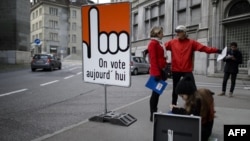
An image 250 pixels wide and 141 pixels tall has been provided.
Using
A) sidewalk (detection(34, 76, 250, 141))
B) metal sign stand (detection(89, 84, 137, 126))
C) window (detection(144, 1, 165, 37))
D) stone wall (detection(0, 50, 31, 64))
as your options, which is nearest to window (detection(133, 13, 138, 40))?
window (detection(144, 1, 165, 37))

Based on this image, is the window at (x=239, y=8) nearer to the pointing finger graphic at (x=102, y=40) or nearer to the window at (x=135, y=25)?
the pointing finger graphic at (x=102, y=40)

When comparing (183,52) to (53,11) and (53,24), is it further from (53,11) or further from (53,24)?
(53,11)

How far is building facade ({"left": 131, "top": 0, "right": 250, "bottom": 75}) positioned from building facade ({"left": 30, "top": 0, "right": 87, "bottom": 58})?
185ft

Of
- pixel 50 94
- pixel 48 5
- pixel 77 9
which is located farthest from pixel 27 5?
pixel 77 9

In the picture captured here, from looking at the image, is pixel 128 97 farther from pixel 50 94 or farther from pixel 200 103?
pixel 200 103

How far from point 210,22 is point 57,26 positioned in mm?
70140

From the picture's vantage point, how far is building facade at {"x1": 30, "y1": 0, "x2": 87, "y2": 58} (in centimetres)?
8588

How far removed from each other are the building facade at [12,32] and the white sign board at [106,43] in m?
30.3

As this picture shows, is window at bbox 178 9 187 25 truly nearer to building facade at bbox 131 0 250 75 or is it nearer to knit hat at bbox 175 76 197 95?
building facade at bbox 131 0 250 75

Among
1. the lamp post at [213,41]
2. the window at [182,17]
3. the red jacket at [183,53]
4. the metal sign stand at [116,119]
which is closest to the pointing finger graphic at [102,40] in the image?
the metal sign stand at [116,119]

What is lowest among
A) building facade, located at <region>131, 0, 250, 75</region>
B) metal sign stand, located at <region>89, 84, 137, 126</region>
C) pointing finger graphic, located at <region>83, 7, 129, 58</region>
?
metal sign stand, located at <region>89, 84, 137, 126</region>

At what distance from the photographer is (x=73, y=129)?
18.4ft

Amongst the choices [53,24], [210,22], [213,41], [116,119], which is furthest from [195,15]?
[53,24]

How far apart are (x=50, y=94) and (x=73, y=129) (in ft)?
18.2
